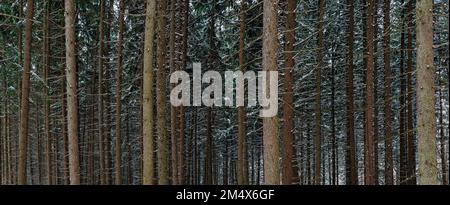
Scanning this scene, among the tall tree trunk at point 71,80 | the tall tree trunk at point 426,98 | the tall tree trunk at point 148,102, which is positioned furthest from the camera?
the tall tree trunk at point 71,80

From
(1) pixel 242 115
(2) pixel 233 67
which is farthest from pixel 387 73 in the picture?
(2) pixel 233 67

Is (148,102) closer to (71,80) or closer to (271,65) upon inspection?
(71,80)

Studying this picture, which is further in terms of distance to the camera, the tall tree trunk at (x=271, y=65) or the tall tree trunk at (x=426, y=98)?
the tall tree trunk at (x=271, y=65)

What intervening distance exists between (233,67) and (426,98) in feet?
44.3

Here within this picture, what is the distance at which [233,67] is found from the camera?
22.3 meters

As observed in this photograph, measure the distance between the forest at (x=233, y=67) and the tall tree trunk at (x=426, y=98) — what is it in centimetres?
2

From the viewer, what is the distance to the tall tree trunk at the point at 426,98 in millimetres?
9188

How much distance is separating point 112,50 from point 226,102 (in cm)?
607

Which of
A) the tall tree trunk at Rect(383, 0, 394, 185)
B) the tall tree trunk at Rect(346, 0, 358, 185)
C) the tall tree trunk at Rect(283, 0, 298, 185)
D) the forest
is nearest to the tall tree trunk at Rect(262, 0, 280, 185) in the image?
the forest

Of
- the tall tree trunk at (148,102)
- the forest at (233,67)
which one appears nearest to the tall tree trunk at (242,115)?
the forest at (233,67)

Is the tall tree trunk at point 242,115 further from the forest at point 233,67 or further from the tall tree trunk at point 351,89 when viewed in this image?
the tall tree trunk at point 351,89

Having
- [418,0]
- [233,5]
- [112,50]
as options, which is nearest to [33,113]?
[112,50]

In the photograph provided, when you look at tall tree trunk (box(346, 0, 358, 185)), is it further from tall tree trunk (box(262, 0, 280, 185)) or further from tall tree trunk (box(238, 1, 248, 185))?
tall tree trunk (box(262, 0, 280, 185))

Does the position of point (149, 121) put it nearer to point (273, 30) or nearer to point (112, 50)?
point (273, 30)
